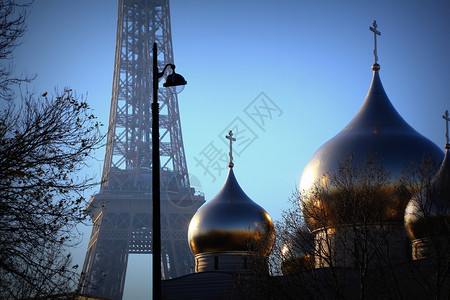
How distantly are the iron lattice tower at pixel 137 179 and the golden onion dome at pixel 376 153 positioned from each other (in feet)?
106

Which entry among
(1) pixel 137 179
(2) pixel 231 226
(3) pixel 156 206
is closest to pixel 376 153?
(2) pixel 231 226

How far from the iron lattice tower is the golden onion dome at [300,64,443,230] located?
32405 millimetres

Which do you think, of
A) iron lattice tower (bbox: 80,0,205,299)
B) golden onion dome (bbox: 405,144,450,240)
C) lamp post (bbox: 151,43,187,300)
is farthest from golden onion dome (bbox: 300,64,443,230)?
iron lattice tower (bbox: 80,0,205,299)

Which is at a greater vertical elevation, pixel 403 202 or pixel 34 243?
pixel 403 202

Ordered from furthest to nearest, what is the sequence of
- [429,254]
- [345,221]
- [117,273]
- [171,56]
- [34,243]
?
[171,56], [117,273], [345,221], [429,254], [34,243]

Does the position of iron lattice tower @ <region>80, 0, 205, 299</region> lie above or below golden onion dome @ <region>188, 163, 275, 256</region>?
above

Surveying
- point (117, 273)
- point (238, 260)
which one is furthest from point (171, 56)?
point (238, 260)

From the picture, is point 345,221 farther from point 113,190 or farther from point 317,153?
point 113,190

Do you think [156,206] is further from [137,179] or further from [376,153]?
[137,179]

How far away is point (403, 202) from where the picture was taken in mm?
23031

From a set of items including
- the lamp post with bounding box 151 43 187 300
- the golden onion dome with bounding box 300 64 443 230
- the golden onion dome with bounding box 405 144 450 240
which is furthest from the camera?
the golden onion dome with bounding box 300 64 443 230

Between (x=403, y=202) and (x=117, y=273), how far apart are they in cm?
4273

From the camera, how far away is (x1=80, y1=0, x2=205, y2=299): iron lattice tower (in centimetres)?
5969

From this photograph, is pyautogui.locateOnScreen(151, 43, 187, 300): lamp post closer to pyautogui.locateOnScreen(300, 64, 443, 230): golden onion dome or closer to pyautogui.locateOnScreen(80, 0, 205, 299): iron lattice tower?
pyautogui.locateOnScreen(300, 64, 443, 230): golden onion dome
